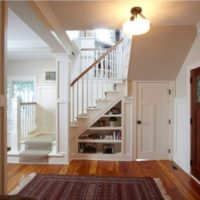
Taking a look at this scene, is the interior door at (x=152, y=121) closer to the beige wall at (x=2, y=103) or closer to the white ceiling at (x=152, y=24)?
the white ceiling at (x=152, y=24)

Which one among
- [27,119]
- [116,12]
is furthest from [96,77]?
[116,12]

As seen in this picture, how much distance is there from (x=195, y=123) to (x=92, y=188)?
6.92 feet

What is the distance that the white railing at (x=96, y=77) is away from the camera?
5.28m

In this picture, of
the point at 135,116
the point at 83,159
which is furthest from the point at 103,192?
the point at 135,116

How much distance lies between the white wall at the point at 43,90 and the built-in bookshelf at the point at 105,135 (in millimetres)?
1674

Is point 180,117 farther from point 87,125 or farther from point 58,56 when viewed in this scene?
point 58,56

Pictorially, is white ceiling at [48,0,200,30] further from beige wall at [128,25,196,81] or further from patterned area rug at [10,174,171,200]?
patterned area rug at [10,174,171,200]

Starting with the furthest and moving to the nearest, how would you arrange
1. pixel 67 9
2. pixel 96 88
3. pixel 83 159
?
pixel 96 88 → pixel 83 159 → pixel 67 9

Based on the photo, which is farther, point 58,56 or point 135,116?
point 135,116

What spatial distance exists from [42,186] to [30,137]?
247 cm

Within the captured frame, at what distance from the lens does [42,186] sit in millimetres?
3283

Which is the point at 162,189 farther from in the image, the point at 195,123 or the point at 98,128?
the point at 98,128

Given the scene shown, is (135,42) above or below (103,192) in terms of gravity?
above

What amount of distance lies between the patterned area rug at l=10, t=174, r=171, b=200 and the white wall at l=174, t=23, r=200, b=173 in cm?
102
